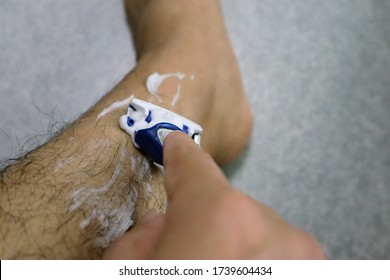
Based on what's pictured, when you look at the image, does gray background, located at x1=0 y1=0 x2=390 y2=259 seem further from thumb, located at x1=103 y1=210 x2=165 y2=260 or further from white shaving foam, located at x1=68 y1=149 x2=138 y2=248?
thumb, located at x1=103 y1=210 x2=165 y2=260

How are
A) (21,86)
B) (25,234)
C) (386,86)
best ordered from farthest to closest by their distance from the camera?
(386,86)
(21,86)
(25,234)

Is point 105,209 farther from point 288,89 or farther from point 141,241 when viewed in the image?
point 288,89

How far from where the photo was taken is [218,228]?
1.22 feet

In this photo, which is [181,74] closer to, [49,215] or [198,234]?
[49,215]

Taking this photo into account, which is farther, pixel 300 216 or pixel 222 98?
pixel 300 216

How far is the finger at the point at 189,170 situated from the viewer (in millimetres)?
404

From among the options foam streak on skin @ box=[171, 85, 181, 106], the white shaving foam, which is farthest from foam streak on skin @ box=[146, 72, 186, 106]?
the white shaving foam

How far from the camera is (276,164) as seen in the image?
1.08m

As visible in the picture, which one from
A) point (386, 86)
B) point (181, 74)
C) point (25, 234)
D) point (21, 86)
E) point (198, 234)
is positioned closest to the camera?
point (198, 234)

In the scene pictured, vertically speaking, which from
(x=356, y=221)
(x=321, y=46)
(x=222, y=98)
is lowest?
(x=356, y=221)

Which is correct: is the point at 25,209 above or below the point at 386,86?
above

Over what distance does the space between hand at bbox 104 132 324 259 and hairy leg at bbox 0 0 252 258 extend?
0.75 ft
